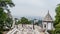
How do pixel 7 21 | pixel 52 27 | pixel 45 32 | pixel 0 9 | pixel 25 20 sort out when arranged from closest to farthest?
1. pixel 0 9
2. pixel 7 21
3. pixel 45 32
4. pixel 52 27
5. pixel 25 20

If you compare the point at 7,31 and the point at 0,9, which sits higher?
the point at 0,9

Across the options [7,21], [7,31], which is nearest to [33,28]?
[7,31]

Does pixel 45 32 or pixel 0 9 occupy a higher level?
pixel 0 9

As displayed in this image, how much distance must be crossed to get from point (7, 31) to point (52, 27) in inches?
500

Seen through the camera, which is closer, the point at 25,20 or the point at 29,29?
the point at 29,29

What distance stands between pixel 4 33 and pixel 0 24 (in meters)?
9.91

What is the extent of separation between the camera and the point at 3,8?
50.4 meters

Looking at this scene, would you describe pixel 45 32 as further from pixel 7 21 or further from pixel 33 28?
pixel 7 21

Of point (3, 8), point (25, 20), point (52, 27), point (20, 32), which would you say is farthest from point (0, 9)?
point (25, 20)

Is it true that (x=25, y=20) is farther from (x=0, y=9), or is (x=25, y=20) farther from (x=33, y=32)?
(x=0, y=9)

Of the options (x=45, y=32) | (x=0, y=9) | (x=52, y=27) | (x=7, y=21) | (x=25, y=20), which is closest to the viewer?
(x=0, y=9)

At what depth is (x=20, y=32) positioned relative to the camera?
5997 centimetres

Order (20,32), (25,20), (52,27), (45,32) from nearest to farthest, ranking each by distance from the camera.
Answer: (20,32), (45,32), (52,27), (25,20)

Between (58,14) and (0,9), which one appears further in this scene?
(58,14)
